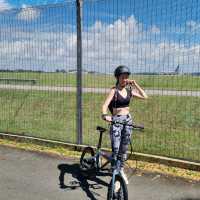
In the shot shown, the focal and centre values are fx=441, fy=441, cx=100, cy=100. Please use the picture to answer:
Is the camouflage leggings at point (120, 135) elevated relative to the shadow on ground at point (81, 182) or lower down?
elevated

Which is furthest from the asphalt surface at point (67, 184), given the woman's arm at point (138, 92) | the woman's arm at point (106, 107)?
the woman's arm at point (138, 92)

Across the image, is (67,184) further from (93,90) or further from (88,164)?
(93,90)

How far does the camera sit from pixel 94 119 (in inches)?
385

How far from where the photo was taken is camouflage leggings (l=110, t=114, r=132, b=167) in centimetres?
610

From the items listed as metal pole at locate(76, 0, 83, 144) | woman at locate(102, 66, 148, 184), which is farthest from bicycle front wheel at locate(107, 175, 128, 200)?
metal pole at locate(76, 0, 83, 144)

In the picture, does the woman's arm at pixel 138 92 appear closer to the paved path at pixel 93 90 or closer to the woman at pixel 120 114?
the woman at pixel 120 114

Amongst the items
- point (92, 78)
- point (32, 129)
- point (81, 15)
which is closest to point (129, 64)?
point (92, 78)

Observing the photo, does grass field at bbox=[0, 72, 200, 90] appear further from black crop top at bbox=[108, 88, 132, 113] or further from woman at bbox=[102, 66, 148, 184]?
black crop top at bbox=[108, 88, 132, 113]

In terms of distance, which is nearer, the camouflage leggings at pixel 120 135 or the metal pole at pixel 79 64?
the camouflage leggings at pixel 120 135

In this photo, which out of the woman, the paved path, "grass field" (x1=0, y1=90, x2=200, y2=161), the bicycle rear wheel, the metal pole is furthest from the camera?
the metal pole

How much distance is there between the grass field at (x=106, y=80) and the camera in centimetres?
695

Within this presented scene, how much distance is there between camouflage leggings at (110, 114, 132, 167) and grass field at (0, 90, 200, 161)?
163 cm

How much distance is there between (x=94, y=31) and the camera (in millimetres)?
7840

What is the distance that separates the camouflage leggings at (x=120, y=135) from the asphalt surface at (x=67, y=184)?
62 cm
